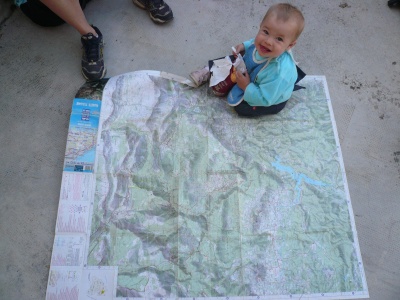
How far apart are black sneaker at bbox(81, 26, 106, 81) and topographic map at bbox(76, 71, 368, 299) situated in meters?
0.09

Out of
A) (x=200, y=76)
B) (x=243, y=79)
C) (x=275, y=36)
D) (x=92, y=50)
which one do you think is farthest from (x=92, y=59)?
(x=275, y=36)

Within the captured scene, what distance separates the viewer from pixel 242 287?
1.13 m

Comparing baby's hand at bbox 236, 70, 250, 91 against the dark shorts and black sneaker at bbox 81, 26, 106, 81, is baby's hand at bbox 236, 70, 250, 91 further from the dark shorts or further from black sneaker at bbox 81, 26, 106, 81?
the dark shorts

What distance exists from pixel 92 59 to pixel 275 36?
0.72 m

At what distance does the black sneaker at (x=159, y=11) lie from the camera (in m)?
1.55

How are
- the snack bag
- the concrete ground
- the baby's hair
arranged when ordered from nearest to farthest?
the baby's hair → the concrete ground → the snack bag

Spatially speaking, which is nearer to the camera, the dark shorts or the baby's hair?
the baby's hair

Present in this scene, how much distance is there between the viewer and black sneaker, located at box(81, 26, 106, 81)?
4.63 ft

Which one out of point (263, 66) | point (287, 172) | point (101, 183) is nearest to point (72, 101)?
point (101, 183)

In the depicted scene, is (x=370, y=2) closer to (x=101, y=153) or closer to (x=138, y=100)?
(x=138, y=100)

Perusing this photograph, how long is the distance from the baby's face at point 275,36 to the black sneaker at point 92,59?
0.63 m

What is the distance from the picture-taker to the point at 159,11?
1.55 m

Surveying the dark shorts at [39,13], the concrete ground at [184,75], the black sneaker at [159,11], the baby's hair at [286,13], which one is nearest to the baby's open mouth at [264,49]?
the baby's hair at [286,13]

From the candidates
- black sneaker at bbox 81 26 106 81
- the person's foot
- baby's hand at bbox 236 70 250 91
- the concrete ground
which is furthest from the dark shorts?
baby's hand at bbox 236 70 250 91
